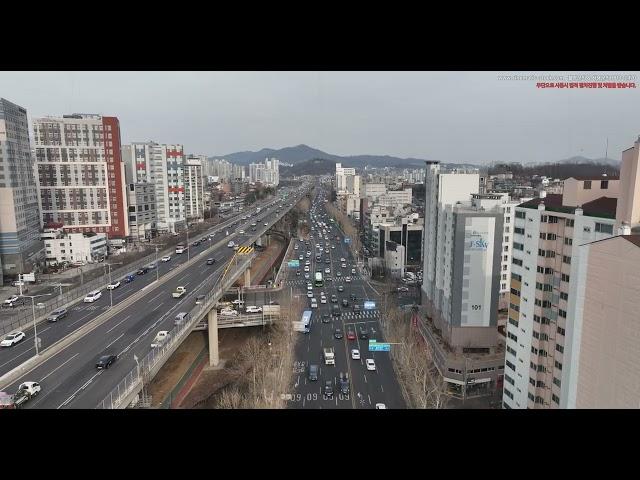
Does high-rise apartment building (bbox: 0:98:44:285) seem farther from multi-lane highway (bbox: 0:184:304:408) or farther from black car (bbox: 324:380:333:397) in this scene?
black car (bbox: 324:380:333:397)

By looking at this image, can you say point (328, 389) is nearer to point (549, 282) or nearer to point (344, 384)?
point (344, 384)

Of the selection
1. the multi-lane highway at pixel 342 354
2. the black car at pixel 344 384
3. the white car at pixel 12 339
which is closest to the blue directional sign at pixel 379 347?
the multi-lane highway at pixel 342 354

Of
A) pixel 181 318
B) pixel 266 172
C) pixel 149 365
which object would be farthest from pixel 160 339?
pixel 266 172

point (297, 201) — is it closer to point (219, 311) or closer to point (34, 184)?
point (34, 184)

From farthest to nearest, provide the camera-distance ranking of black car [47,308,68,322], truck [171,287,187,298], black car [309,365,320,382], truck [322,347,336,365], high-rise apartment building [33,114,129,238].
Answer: high-rise apartment building [33,114,129,238], truck [171,287,187,298], truck [322,347,336,365], black car [309,365,320,382], black car [47,308,68,322]

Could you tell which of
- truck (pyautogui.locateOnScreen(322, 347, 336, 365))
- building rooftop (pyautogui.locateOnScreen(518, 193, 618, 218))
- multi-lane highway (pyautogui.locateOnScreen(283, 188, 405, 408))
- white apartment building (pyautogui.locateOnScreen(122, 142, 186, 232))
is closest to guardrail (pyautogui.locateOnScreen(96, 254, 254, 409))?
multi-lane highway (pyautogui.locateOnScreen(283, 188, 405, 408))

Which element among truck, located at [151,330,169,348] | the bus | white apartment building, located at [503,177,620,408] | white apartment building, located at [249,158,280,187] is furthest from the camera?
white apartment building, located at [249,158,280,187]

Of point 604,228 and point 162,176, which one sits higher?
point 162,176
